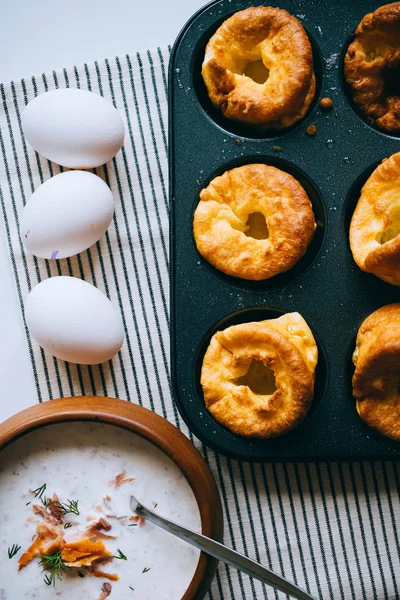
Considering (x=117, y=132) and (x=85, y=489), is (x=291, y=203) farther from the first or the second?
(x=85, y=489)

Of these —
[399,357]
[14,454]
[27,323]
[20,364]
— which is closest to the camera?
[399,357]

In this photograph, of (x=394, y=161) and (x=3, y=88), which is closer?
(x=394, y=161)

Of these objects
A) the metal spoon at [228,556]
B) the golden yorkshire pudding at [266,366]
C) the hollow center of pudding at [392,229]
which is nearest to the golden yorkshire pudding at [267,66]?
the hollow center of pudding at [392,229]

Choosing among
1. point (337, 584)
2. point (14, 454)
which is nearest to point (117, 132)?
point (14, 454)

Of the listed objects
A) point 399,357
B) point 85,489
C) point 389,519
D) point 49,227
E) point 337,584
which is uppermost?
point 49,227

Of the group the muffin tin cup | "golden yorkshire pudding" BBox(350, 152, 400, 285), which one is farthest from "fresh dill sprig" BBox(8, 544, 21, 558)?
"golden yorkshire pudding" BBox(350, 152, 400, 285)

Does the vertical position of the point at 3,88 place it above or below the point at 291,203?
above

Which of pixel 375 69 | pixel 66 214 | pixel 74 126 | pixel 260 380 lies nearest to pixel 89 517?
pixel 260 380
